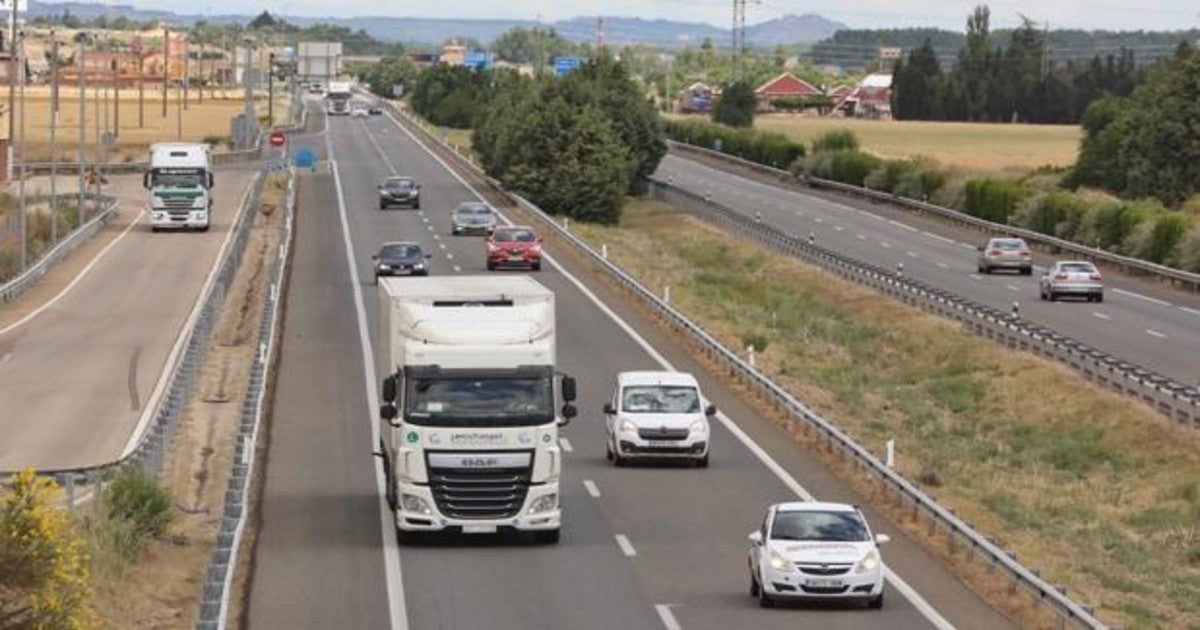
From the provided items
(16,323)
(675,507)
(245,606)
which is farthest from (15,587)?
(16,323)

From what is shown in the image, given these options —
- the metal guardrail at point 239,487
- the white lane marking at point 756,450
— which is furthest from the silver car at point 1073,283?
the metal guardrail at point 239,487

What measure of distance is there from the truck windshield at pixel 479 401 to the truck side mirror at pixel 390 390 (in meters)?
0.54

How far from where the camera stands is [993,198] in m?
111

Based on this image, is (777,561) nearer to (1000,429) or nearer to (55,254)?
(1000,429)

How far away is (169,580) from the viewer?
29.5 meters

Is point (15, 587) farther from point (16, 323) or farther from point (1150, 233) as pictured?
point (1150, 233)

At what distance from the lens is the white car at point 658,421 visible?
39.4 meters

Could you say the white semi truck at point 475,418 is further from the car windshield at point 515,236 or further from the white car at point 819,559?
Answer: the car windshield at point 515,236

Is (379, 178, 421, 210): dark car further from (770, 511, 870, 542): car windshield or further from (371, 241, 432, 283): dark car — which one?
(770, 511, 870, 542): car windshield

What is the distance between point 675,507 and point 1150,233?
57.1 meters

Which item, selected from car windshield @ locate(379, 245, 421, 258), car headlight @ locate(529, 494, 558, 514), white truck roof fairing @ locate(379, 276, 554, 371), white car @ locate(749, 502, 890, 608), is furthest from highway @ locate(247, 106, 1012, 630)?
car windshield @ locate(379, 245, 421, 258)

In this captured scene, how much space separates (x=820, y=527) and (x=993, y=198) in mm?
85234

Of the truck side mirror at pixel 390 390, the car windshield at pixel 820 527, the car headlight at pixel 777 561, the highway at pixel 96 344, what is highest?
the truck side mirror at pixel 390 390

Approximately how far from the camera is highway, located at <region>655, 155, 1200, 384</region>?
6366cm
